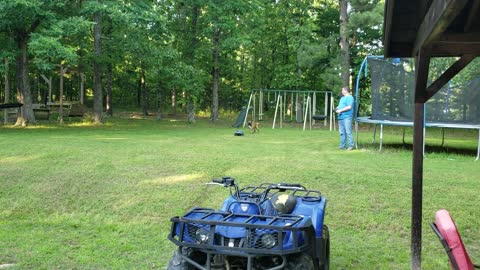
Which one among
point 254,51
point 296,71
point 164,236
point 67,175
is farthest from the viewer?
point 254,51

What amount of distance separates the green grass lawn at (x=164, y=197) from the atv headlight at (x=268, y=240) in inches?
69.7

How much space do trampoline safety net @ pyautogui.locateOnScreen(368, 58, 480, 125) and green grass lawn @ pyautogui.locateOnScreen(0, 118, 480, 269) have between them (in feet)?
4.86

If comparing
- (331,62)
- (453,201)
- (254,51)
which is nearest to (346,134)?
(453,201)

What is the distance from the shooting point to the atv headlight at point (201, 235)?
3.11m

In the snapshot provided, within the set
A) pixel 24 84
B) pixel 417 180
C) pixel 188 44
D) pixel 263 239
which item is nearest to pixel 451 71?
pixel 417 180

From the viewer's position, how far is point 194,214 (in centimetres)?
331

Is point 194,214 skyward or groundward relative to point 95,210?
skyward

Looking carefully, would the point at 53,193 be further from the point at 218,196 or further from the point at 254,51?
the point at 254,51

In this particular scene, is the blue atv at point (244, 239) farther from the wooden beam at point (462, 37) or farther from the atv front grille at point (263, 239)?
the wooden beam at point (462, 37)

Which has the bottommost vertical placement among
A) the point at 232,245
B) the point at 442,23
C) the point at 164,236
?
the point at 164,236

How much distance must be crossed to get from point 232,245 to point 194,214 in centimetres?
38

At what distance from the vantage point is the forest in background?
14922 mm

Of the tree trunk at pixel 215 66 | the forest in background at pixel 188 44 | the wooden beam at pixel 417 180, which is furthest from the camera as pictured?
the tree trunk at pixel 215 66

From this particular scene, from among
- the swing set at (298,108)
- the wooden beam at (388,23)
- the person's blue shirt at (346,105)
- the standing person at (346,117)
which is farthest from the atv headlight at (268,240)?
the swing set at (298,108)
